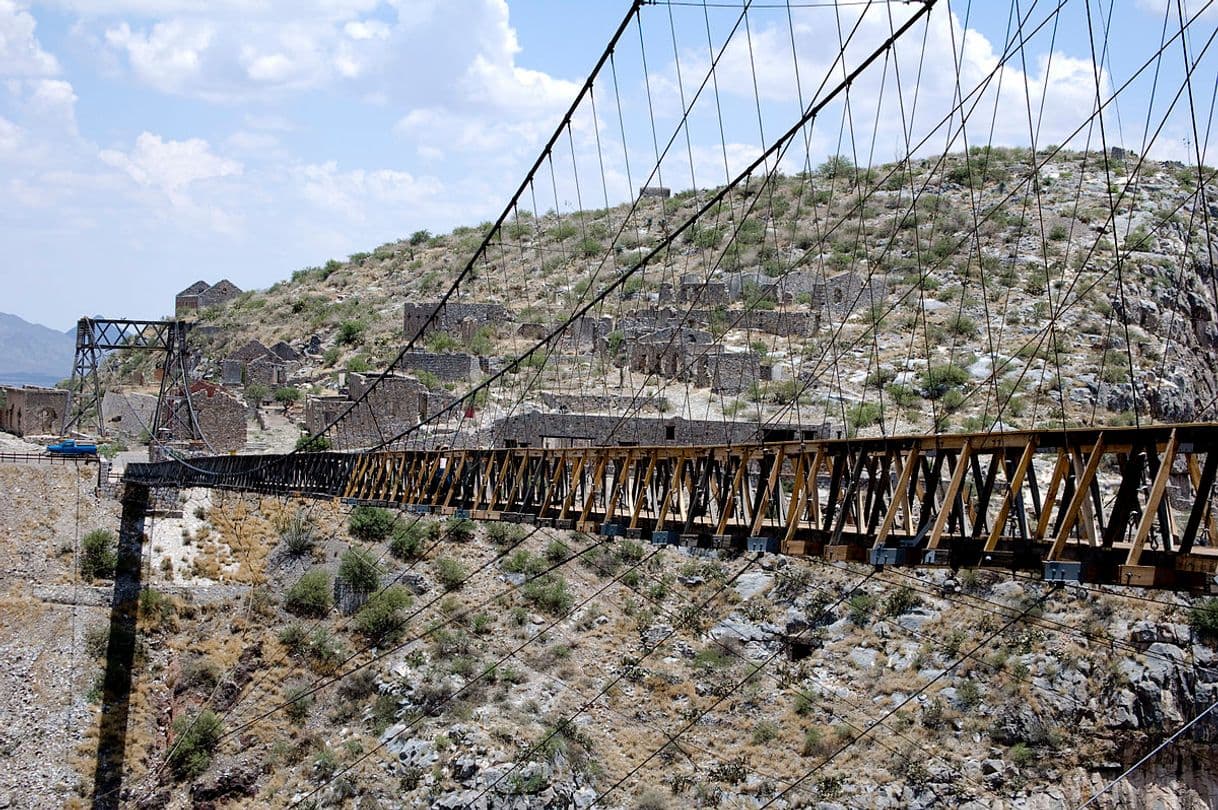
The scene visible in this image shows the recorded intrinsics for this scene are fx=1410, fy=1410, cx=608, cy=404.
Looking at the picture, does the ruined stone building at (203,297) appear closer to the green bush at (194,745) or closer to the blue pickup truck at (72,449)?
the blue pickup truck at (72,449)

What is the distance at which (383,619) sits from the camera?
2450 cm

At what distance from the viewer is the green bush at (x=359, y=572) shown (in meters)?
25.6

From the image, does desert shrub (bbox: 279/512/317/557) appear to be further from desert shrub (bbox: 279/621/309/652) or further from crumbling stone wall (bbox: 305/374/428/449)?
crumbling stone wall (bbox: 305/374/428/449)

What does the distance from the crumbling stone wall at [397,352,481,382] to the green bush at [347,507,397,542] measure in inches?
446

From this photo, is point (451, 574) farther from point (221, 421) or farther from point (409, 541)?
point (221, 421)

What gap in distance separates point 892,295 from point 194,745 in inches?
1082

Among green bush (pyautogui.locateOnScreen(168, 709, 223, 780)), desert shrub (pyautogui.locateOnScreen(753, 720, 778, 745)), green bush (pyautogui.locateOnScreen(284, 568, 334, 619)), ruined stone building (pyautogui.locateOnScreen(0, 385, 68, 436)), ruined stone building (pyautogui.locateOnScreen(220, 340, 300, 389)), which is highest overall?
ruined stone building (pyautogui.locateOnScreen(220, 340, 300, 389))

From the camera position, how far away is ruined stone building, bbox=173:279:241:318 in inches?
2534

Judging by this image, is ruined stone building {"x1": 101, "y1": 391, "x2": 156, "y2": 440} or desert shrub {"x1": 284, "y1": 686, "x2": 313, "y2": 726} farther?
ruined stone building {"x1": 101, "y1": 391, "x2": 156, "y2": 440}

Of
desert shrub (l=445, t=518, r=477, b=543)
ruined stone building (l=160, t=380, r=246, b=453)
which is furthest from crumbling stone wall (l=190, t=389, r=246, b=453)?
desert shrub (l=445, t=518, r=477, b=543)

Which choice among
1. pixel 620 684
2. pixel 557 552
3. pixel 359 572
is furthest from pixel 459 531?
pixel 620 684

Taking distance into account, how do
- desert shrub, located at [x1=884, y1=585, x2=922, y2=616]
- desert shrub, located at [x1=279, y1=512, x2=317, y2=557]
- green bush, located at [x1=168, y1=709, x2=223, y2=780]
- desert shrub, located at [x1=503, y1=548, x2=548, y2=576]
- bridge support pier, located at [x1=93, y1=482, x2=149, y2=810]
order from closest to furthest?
bridge support pier, located at [x1=93, y1=482, x2=149, y2=810]
green bush, located at [x1=168, y1=709, x2=223, y2=780]
desert shrub, located at [x1=884, y1=585, x2=922, y2=616]
desert shrub, located at [x1=503, y1=548, x2=548, y2=576]
desert shrub, located at [x1=279, y1=512, x2=317, y2=557]

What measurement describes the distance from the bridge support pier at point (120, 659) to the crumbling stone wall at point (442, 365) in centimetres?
1110

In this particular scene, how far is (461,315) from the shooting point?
45.8 meters
